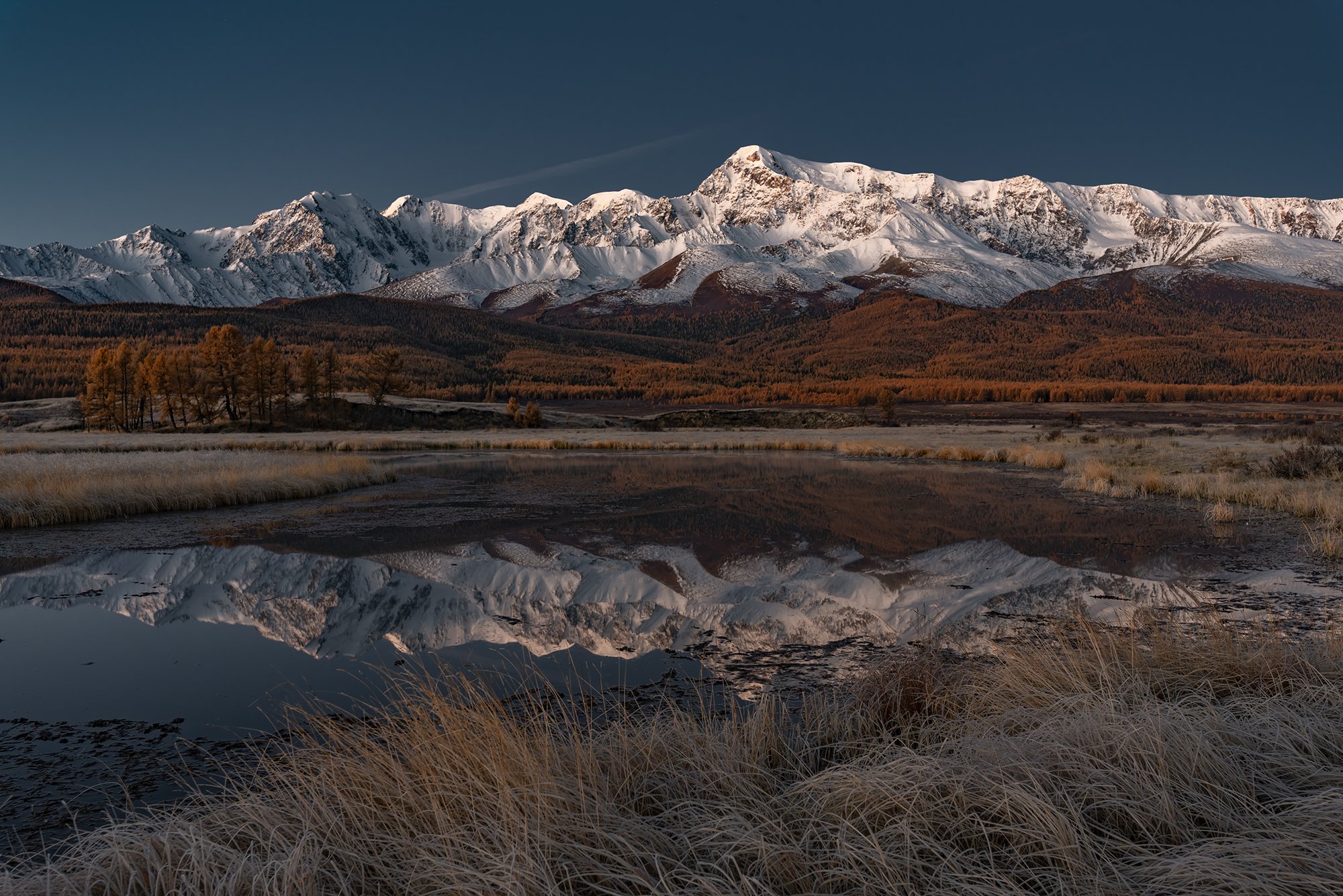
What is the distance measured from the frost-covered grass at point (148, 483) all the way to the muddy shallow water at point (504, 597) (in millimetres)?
1031

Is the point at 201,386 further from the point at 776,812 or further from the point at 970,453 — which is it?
the point at 776,812

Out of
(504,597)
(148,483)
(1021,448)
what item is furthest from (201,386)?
(504,597)

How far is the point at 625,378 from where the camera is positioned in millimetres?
172500

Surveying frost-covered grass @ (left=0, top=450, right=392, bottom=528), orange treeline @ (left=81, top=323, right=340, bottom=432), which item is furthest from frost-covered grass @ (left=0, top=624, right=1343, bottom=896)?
orange treeline @ (left=81, top=323, right=340, bottom=432)

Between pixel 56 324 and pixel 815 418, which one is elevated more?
pixel 56 324

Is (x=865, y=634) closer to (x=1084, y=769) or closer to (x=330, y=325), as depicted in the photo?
(x=1084, y=769)

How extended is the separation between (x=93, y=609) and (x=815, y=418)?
2962 inches

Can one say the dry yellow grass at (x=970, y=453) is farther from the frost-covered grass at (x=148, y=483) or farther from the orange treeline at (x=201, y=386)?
the orange treeline at (x=201, y=386)

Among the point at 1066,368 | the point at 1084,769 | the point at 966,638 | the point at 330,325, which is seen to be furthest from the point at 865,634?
the point at 1066,368

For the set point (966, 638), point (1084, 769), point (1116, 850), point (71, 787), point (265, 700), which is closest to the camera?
point (1116, 850)

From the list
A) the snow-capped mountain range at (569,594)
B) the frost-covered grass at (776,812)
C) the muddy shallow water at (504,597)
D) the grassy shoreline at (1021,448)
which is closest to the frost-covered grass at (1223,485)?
the grassy shoreline at (1021,448)

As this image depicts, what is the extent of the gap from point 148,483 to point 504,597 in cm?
1616

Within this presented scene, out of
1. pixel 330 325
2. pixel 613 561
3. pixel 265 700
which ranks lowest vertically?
pixel 613 561

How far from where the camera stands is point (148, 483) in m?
22.2
